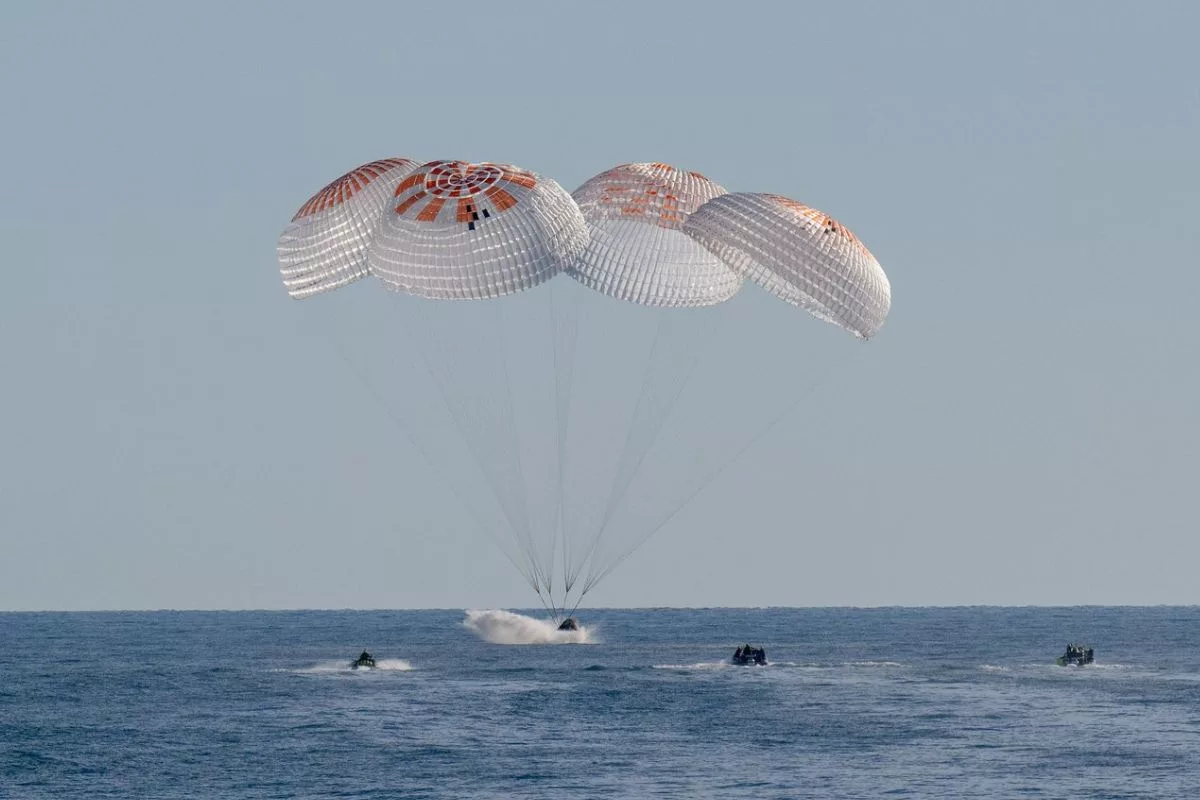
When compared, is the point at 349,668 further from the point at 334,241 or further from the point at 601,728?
the point at 334,241

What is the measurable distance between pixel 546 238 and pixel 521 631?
60666 mm

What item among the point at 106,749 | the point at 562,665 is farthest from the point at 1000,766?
the point at 562,665

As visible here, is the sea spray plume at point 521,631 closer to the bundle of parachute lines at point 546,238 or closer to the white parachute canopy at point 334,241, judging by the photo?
the bundle of parachute lines at point 546,238

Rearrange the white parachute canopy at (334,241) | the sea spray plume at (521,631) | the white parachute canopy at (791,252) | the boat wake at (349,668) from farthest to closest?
the sea spray plume at (521,631) → the boat wake at (349,668) → the white parachute canopy at (334,241) → the white parachute canopy at (791,252)

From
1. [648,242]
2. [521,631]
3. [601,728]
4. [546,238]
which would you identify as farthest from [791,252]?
[521,631]

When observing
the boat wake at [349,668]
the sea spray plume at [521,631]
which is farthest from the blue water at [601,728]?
the sea spray plume at [521,631]

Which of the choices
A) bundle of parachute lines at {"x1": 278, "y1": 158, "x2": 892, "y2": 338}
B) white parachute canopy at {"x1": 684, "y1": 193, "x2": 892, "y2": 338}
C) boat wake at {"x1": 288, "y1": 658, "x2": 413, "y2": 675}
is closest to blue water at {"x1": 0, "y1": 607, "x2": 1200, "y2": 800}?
boat wake at {"x1": 288, "y1": 658, "x2": 413, "y2": 675}

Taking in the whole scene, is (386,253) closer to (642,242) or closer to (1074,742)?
(642,242)

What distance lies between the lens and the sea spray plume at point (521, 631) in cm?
9395

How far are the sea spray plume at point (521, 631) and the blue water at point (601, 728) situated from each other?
884 cm

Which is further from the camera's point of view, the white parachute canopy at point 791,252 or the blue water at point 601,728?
the blue water at point 601,728

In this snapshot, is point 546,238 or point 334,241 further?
point 334,241

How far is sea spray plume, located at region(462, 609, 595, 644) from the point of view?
93950 mm

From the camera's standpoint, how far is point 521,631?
96688 millimetres
